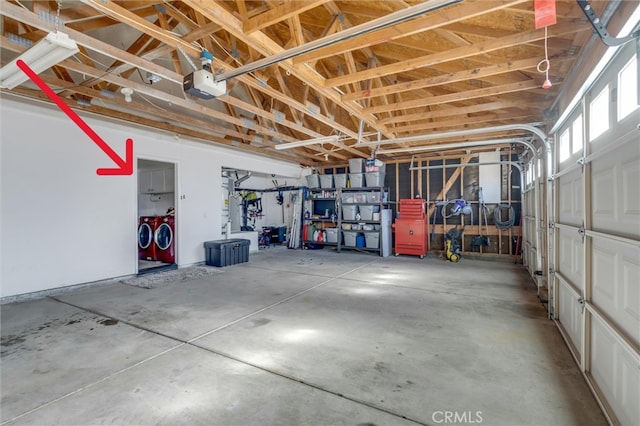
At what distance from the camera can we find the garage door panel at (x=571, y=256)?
2727 mm

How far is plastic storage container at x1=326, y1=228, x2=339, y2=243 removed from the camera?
30.1 ft

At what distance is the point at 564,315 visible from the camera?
10.3 ft

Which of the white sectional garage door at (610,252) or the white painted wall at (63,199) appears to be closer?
the white sectional garage door at (610,252)

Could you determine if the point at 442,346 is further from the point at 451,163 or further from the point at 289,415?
the point at 451,163

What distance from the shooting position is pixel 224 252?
6770 mm

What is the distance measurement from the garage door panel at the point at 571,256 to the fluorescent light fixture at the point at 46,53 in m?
4.51

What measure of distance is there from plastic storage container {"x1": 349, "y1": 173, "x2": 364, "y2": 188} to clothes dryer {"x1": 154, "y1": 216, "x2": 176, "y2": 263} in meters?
4.92

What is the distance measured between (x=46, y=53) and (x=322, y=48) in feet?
7.67

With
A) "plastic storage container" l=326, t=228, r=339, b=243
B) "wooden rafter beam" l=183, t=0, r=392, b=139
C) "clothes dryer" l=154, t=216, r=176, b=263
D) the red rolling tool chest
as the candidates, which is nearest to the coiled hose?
the red rolling tool chest

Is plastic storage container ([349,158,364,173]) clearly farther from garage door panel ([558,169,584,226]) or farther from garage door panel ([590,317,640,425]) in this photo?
garage door panel ([590,317,640,425])

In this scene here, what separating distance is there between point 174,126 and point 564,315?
6732mm

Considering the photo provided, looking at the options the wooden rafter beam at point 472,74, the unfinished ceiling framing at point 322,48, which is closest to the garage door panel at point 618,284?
the unfinished ceiling framing at point 322,48

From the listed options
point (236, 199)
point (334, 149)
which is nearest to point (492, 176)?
point (334, 149)

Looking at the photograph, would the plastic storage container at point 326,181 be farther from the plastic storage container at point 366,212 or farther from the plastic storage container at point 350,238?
the plastic storage container at point 350,238
